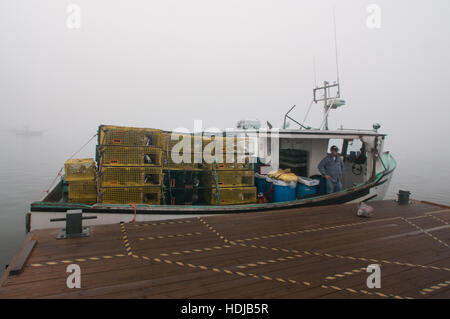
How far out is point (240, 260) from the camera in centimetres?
347

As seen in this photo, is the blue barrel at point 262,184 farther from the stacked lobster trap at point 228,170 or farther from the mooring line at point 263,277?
the mooring line at point 263,277

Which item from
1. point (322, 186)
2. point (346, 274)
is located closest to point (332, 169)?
point (322, 186)

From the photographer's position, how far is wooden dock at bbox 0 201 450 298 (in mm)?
2738

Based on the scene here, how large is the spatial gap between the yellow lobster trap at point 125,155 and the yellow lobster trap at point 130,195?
1.76 ft

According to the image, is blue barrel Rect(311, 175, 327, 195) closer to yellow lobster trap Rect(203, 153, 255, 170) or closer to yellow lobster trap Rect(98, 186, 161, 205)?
yellow lobster trap Rect(203, 153, 255, 170)

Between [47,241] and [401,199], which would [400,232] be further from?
[47,241]

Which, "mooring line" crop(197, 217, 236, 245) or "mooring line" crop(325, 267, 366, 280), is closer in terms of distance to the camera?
"mooring line" crop(325, 267, 366, 280)

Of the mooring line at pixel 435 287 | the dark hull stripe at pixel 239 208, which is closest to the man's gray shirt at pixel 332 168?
the dark hull stripe at pixel 239 208

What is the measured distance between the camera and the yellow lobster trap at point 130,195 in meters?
5.41

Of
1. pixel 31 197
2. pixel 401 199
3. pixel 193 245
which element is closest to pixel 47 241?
pixel 193 245

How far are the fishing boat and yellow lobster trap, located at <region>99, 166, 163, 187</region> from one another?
1.54 feet

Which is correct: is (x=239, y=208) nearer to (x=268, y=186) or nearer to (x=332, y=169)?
(x=268, y=186)

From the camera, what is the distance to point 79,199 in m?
5.60

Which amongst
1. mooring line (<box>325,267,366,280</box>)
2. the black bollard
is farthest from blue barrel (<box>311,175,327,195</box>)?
mooring line (<box>325,267,366,280</box>)
